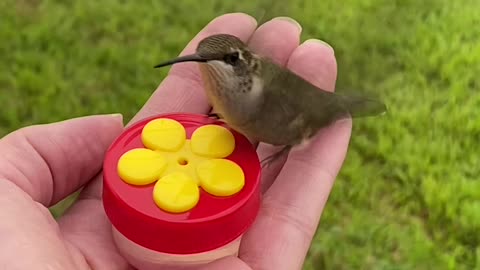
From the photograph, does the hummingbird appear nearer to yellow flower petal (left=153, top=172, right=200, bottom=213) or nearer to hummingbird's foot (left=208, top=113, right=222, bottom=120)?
hummingbird's foot (left=208, top=113, right=222, bottom=120)

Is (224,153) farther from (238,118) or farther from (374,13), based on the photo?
(374,13)

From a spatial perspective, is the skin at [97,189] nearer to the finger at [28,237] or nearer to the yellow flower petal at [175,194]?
the finger at [28,237]

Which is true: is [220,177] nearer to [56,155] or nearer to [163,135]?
[163,135]

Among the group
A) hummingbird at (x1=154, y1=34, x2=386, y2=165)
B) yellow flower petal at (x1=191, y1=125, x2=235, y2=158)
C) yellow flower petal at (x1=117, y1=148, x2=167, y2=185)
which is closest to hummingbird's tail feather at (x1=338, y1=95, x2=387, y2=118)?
hummingbird at (x1=154, y1=34, x2=386, y2=165)

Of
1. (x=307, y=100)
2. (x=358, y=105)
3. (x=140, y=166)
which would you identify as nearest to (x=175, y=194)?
(x=140, y=166)

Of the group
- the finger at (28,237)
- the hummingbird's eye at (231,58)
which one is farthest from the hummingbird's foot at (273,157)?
the finger at (28,237)

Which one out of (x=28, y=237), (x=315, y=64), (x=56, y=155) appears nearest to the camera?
(x=28, y=237)

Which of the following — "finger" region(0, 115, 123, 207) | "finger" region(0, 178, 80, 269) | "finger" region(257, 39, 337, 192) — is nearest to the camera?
"finger" region(0, 178, 80, 269)
